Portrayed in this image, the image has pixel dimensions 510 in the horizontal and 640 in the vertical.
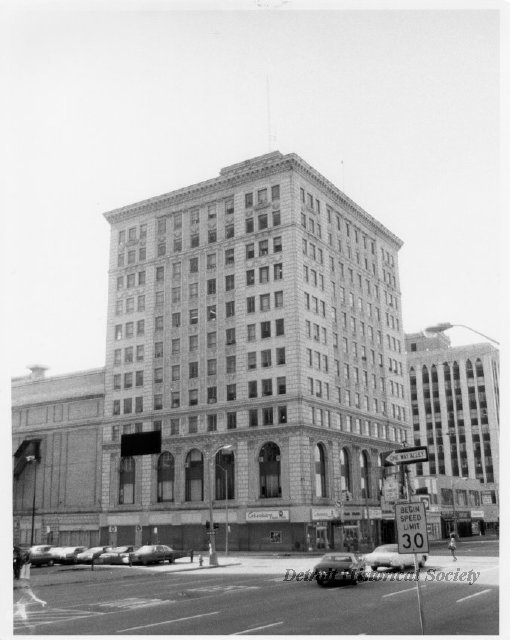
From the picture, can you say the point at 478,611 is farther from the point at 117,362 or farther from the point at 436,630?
the point at 117,362

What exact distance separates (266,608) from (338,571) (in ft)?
22.6

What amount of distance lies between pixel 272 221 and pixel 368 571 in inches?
1869

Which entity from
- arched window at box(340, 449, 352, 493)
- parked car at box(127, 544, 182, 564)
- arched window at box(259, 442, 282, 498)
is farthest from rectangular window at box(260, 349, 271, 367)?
parked car at box(127, 544, 182, 564)

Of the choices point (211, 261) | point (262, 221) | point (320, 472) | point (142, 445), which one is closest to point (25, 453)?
point (142, 445)

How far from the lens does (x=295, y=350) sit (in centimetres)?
6825

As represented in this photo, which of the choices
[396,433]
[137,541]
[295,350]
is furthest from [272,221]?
[137,541]

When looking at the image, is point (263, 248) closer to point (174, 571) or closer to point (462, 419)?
point (174, 571)

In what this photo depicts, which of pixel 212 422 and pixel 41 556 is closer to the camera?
pixel 41 556

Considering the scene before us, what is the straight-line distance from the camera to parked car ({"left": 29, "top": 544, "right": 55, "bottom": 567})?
50919 mm

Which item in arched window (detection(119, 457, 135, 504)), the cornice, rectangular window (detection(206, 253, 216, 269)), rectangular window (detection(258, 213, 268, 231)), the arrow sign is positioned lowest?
arched window (detection(119, 457, 135, 504))

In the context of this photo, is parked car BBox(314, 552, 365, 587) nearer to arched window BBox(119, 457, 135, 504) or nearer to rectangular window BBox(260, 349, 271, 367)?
rectangular window BBox(260, 349, 271, 367)

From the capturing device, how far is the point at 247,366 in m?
71.0

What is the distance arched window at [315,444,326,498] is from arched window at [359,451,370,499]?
7.20m

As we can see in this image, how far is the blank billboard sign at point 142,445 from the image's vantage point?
71.0 m
